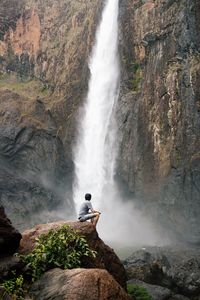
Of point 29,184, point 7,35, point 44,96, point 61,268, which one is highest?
point 7,35

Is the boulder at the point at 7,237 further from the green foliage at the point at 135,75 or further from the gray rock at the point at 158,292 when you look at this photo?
the green foliage at the point at 135,75

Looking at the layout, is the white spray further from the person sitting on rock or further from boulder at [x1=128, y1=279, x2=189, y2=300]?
the person sitting on rock

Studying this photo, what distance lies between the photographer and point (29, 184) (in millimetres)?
48844

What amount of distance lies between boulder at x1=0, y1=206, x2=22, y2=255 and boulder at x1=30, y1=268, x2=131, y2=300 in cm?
191

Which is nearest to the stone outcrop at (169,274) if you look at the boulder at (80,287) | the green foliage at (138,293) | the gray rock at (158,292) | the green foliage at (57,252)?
the gray rock at (158,292)

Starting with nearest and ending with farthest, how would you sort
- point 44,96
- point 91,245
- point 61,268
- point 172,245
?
point 61,268
point 91,245
point 172,245
point 44,96

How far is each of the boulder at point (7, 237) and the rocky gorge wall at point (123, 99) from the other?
86.1 feet

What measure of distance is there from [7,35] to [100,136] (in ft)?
83.0

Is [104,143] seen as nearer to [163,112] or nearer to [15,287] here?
[163,112]

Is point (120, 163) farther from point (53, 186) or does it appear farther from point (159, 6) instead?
point (159, 6)

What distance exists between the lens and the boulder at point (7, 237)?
13.1 meters

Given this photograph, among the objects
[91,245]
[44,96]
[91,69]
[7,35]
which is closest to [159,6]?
[91,69]

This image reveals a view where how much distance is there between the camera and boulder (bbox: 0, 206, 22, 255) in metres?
13.1

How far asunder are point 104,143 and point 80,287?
1536 inches
